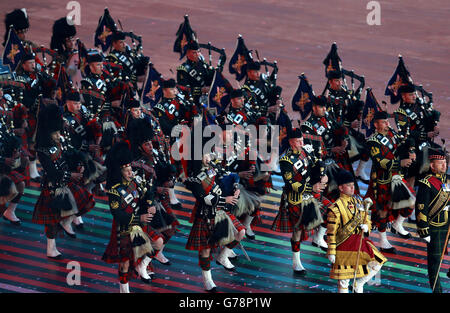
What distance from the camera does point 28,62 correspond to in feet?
→ 60.2

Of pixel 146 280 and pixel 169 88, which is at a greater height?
pixel 169 88

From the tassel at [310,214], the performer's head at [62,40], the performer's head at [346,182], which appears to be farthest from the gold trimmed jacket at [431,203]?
the performer's head at [62,40]

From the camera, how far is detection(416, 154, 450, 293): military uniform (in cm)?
1384

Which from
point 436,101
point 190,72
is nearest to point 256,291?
point 190,72

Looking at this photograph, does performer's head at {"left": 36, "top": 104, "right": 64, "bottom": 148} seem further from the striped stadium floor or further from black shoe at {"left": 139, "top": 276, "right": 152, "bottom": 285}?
black shoe at {"left": 139, "top": 276, "right": 152, "bottom": 285}

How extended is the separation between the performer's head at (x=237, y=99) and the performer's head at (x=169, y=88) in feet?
4.18

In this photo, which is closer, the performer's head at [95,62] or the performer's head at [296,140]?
the performer's head at [296,140]

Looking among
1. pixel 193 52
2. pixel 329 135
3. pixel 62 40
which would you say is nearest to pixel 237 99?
pixel 329 135

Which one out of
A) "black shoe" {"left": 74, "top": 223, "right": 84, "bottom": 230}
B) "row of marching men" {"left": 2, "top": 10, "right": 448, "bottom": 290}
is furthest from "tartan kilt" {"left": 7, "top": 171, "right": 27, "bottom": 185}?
"black shoe" {"left": 74, "top": 223, "right": 84, "bottom": 230}

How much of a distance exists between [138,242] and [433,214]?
15.5ft

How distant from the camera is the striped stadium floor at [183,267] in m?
14.8

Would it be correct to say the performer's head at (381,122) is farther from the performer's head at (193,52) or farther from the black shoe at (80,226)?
the black shoe at (80,226)

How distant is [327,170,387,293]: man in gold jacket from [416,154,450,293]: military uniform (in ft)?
3.22

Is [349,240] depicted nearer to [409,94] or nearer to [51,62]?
[409,94]
